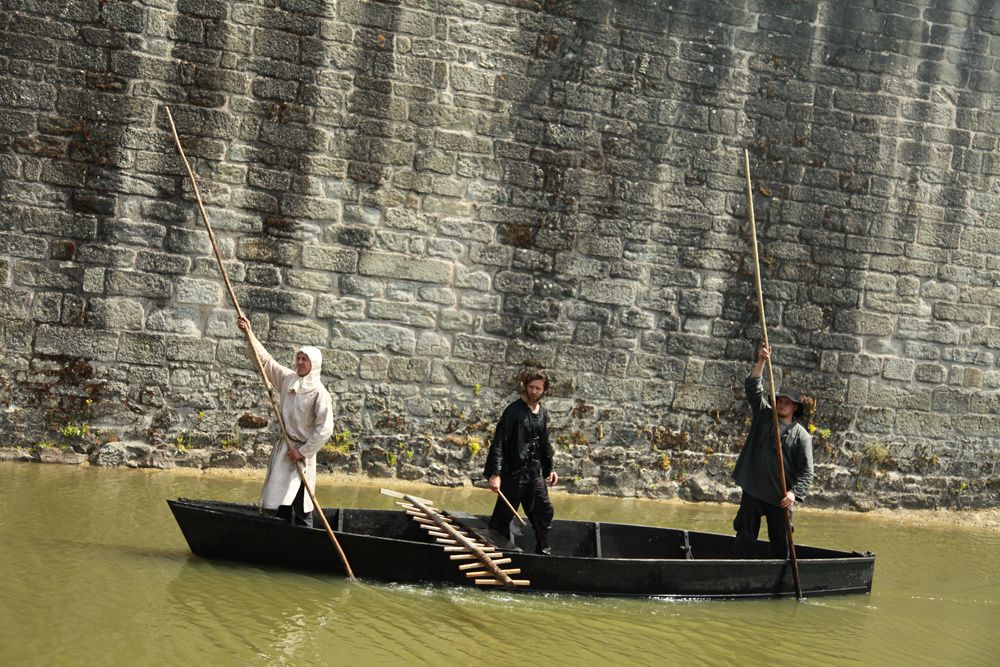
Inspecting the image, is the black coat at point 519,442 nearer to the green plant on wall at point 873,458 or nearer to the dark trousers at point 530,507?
the dark trousers at point 530,507

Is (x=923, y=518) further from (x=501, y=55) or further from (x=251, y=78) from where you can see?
(x=251, y=78)

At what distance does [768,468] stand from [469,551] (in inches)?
87.9

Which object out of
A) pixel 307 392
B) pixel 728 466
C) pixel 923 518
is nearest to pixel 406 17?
pixel 307 392

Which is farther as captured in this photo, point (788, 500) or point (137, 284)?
point (137, 284)

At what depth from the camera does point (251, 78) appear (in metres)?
9.34

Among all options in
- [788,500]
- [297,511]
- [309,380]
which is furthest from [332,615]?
[788,500]

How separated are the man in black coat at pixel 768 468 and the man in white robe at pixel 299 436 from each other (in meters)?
2.90

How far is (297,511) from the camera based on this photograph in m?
7.18

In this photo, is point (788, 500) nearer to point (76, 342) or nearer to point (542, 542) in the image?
point (542, 542)

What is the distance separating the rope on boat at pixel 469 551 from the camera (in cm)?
677

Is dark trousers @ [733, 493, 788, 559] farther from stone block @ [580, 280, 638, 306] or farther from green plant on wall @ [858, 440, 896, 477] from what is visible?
green plant on wall @ [858, 440, 896, 477]

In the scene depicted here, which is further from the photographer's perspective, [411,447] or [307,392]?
[411,447]

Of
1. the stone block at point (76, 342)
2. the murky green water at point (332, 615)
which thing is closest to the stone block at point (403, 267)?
the stone block at point (76, 342)

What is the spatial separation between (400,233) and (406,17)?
1.82m
